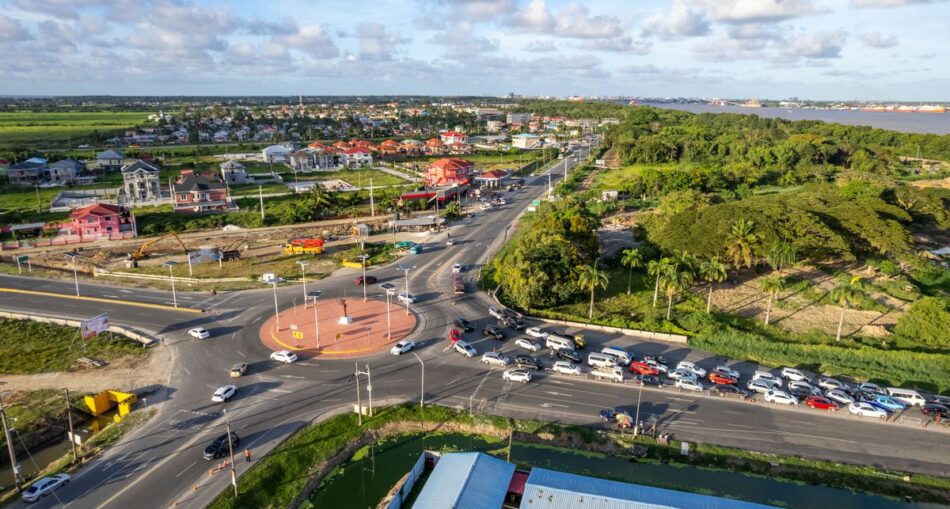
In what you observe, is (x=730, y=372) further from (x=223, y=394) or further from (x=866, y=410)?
(x=223, y=394)

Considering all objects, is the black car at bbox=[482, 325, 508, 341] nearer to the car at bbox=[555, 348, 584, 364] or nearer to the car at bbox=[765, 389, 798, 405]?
the car at bbox=[555, 348, 584, 364]

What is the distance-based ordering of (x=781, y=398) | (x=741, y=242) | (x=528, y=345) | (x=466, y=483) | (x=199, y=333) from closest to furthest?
1. (x=466, y=483)
2. (x=781, y=398)
3. (x=528, y=345)
4. (x=199, y=333)
5. (x=741, y=242)

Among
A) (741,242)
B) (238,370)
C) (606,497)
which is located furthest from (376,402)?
(741,242)

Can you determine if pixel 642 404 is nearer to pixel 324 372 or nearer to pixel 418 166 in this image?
pixel 324 372

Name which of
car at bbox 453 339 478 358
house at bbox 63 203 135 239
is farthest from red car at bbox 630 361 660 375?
house at bbox 63 203 135 239

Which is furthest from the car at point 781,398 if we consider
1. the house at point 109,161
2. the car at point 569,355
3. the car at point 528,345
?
the house at point 109,161

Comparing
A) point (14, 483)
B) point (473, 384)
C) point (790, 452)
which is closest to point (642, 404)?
point (790, 452)
